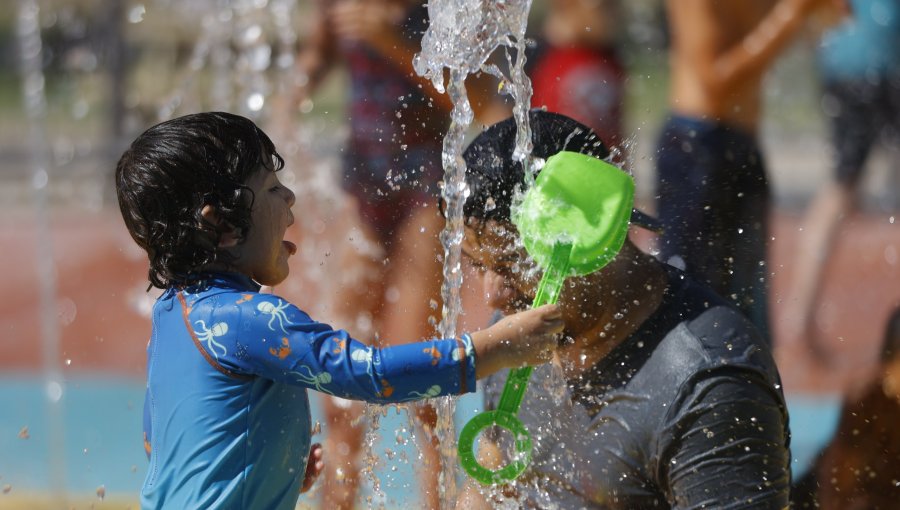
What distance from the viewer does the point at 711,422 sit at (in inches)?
64.0

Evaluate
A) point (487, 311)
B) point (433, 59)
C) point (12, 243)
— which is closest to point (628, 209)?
point (487, 311)

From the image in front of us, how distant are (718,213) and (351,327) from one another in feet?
4.46

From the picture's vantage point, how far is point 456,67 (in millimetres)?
2135

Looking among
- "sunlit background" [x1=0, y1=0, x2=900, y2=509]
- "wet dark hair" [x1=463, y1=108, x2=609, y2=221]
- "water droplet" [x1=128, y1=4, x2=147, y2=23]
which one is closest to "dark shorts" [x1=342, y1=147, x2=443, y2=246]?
"sunlit background" [x1=0, y1=0, x2=900, y2=509]

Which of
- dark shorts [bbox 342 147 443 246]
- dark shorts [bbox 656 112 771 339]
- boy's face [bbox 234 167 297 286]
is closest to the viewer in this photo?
boy's face [bbox 234 167 297 286]

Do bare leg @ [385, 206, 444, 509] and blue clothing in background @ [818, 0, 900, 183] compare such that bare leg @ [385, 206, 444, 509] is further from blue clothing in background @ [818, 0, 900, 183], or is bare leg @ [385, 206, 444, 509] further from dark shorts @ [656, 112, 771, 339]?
blue clothing in background @ [818, 0, 900, 183]

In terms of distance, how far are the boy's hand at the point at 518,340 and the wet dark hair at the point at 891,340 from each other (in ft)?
3.09

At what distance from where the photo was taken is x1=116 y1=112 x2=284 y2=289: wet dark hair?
161cm

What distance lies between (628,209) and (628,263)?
129 millimetres

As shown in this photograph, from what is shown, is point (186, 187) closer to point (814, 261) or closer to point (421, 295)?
point (421, 295)

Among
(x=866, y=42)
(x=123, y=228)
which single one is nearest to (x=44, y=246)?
(x=123, y=228)

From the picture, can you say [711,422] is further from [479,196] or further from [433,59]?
[433,59]

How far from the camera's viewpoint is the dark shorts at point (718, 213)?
6.84 feet

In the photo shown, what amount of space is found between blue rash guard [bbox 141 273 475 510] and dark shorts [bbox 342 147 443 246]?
3.35ft
